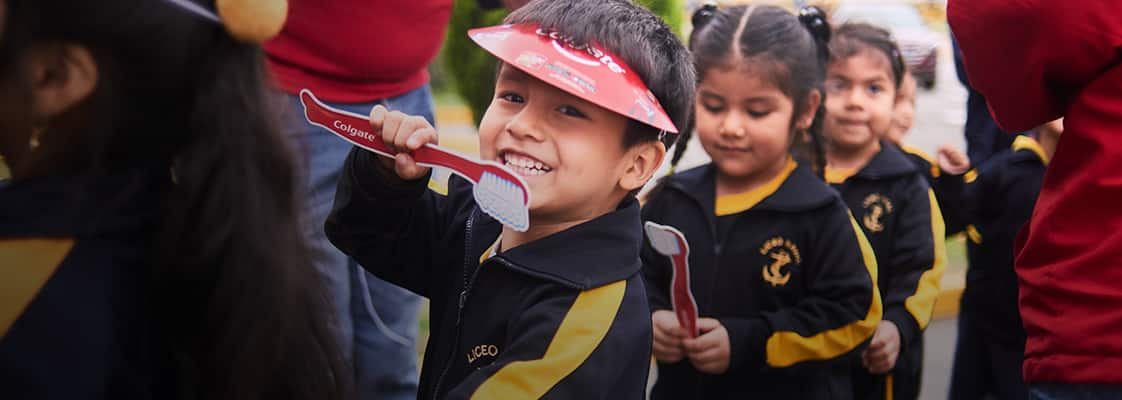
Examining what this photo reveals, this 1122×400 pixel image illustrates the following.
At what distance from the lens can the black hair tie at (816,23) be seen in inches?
126

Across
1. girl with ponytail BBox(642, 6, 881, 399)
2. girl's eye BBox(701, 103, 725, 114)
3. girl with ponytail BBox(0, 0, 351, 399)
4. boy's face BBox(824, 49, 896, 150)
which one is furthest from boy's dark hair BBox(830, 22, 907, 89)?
girl with ponytail BBox(0, 0, 351, 399)

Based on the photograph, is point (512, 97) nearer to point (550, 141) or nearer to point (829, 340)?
point (550, 141)

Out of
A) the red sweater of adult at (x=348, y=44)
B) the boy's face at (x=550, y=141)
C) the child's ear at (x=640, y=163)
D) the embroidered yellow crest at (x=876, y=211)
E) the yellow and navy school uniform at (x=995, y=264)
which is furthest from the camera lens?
the yellow and navy school uniform at (x=995, y=264)

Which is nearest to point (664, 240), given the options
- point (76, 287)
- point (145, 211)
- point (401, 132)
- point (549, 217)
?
point (549, 217)

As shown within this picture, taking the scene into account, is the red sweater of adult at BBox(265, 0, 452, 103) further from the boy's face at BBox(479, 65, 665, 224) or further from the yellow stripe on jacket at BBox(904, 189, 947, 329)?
the yellow stripe on jacket at BBox(904, 189, 947, 329)

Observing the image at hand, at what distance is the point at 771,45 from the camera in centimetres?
299

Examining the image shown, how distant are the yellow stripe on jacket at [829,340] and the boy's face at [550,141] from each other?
0.94 m

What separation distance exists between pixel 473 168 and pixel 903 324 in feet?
6.17

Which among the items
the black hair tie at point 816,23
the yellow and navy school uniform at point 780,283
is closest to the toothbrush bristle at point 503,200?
the yellow and navy school uniform at point 780,283

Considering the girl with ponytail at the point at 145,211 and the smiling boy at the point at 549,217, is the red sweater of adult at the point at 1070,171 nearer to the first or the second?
the smiling boy at the point at 549,217

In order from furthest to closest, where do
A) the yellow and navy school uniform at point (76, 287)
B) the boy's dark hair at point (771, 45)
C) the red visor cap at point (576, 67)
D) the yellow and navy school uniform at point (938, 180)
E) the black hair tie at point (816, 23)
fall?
the yellow and navy school uniform at point (938, 180), the black hair tie at point (816, 23), the boy's dark hair at point (771, 45), the red visor cap at point (576, 67), the yellow and navy school uniform at point (76, 287)

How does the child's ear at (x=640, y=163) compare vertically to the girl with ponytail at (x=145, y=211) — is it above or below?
below

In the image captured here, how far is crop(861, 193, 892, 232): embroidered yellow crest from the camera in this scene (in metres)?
3.46

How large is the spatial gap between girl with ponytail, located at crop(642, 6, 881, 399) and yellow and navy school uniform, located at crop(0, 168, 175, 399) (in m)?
1.51
